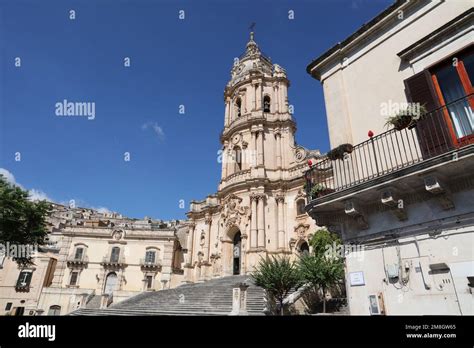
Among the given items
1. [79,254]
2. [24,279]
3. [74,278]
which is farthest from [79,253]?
[24,279]

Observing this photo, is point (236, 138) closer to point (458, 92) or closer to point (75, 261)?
point (75, 261)

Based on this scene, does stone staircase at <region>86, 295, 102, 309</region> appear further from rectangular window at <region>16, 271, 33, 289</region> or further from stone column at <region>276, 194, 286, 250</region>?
stone column at <region>276, 194, 286, 250</region>

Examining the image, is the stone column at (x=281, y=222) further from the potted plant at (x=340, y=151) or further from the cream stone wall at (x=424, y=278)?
the cream stone wall at (x=424, y=278)

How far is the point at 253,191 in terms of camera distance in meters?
24.8

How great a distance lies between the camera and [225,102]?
33.8 m

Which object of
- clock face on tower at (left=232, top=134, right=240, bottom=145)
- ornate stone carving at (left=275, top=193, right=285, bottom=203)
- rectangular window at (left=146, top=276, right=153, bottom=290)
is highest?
clock face on tower at (left=232, top=134, right=240, bottom=145)

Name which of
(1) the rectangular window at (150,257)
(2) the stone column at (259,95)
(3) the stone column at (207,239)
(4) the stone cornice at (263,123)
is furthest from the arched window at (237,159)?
(1) the rectangular window at (150,257)

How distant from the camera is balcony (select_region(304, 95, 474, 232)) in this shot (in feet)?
16.8

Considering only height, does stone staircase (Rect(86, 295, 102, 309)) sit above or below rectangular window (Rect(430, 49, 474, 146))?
below

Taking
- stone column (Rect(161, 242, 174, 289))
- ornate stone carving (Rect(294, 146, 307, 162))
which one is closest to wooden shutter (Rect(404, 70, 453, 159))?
ornate stone carving (Rect(294, 146, 307, 162))

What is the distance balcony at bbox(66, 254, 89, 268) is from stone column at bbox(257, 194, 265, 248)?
71.7 feet
